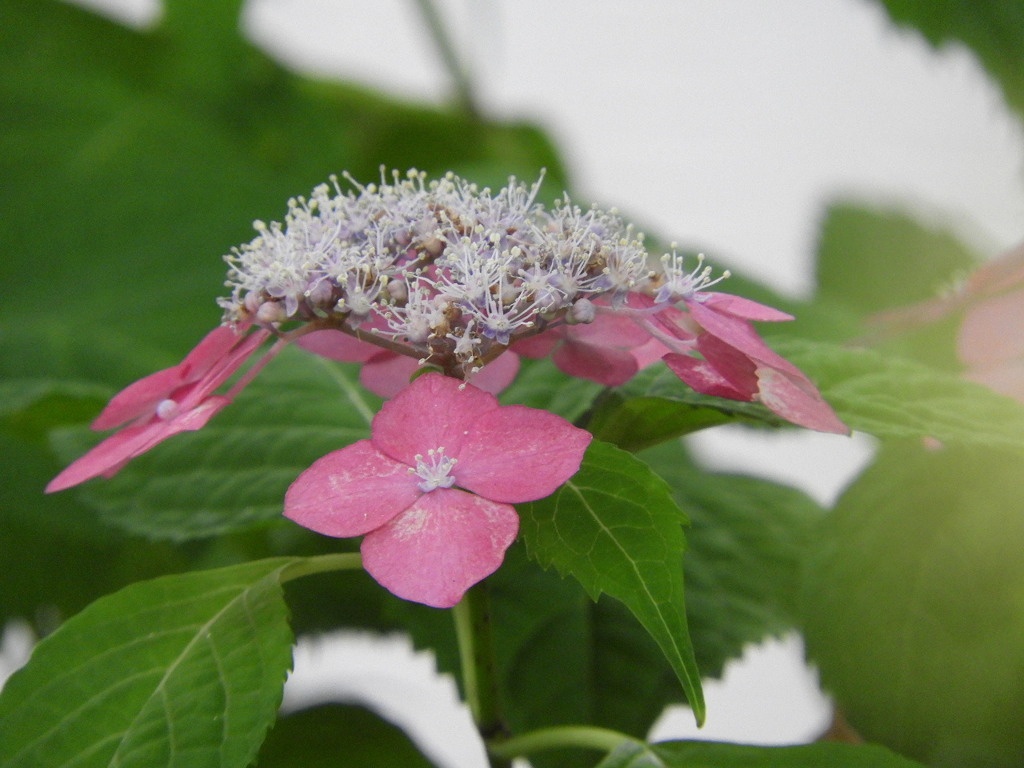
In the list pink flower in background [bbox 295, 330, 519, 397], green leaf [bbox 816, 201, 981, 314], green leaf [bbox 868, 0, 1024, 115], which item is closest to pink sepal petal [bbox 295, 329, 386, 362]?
pink flower in background [bbox 295, 330, 519, 397]

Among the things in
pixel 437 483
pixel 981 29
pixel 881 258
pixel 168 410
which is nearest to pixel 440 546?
pixel 437 483

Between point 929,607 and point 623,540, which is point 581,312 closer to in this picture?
point 623,540

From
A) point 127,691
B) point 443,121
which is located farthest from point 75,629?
point 443,121

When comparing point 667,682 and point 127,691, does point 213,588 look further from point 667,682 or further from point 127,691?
point 667,682

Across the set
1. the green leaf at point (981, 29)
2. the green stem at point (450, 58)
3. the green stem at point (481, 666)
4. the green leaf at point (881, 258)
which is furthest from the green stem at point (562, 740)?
the green stem at point (450, 58)

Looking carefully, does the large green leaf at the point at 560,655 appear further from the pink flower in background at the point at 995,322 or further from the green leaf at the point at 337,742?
the pink flower in background at the point at 995,322

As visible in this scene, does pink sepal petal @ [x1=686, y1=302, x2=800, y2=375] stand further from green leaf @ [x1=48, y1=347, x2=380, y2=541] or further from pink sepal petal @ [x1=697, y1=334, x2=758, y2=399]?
green leaf @ [x1=48, y1=347, x2=380, y2=541]

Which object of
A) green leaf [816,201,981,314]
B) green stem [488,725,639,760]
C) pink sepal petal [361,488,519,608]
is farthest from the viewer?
green leaf [816,201,981,314]
